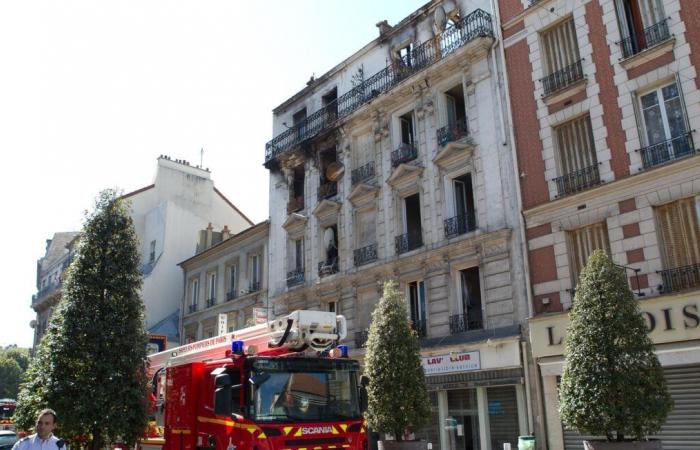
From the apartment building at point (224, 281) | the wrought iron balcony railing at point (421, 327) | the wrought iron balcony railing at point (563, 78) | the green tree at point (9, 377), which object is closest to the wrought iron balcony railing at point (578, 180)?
the wrought iron balcony railing at point (563, 78)

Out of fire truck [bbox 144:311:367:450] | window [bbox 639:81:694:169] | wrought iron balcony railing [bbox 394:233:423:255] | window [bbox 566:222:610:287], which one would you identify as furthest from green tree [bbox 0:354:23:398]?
window [bbox 639:81:694:169]

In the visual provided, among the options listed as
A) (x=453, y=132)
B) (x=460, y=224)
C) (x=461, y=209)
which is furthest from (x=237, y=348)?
(x=453, y=132)

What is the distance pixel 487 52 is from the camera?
775 inches

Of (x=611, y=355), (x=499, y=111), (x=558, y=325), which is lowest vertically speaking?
(x=611, y=355)

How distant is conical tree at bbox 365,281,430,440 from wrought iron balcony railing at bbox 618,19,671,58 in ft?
29.4

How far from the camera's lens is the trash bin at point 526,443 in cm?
1520

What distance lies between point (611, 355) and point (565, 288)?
6320 mm

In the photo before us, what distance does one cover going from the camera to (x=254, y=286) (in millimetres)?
28688

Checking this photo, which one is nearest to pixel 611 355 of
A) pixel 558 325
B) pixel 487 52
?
pixel 558 325

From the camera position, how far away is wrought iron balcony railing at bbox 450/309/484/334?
1852cm

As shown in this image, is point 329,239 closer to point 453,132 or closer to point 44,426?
point 453,132

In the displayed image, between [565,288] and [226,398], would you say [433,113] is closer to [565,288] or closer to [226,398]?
[565,288]

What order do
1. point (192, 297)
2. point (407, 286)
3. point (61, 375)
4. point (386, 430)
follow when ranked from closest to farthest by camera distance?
point (61, 375)
point (386, 430)
point (407, 286)
point (192, 297)

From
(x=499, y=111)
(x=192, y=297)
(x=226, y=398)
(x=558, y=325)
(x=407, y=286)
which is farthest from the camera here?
(x=192, y=297)
